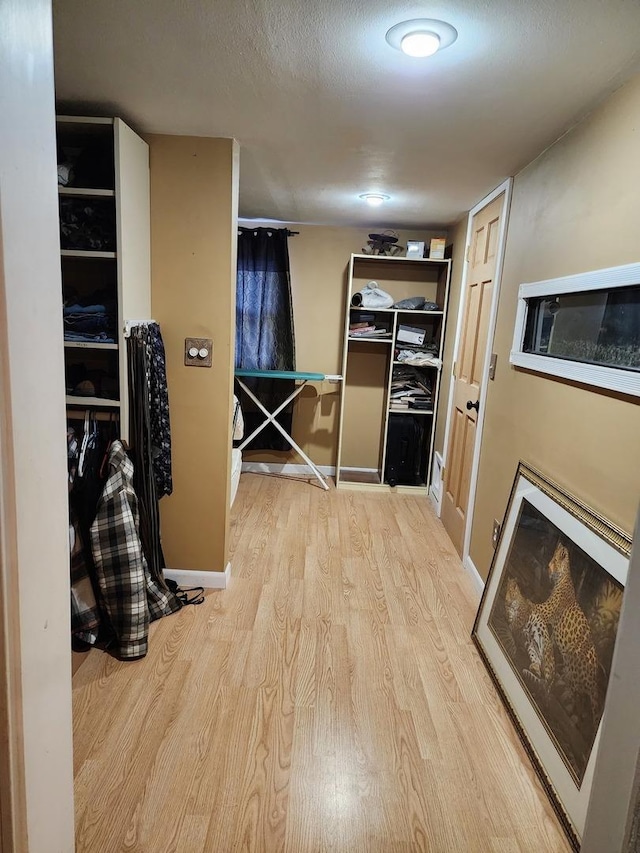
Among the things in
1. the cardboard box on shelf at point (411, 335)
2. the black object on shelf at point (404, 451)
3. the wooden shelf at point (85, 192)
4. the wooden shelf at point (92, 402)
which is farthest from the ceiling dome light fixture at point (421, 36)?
the black object on shelf at point (404, 451)

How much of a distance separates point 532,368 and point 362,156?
4.10 feet

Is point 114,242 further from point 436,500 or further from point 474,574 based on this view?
point 436,500

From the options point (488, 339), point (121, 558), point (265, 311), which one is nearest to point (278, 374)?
point (265, 311)

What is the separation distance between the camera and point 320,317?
4305 mm

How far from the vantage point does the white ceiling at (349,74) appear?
4.11 ft

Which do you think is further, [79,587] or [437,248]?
[437,248]

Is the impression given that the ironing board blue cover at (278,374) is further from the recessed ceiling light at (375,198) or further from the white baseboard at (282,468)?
the recessed ceiling light at (375,198)

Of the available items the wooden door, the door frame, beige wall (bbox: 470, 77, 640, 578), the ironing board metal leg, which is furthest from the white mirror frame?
the ironing board metal leg

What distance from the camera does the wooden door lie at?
2848 millimetres

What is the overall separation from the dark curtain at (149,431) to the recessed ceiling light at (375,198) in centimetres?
162

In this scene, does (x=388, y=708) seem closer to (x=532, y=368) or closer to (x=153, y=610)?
(x=153, y=610)

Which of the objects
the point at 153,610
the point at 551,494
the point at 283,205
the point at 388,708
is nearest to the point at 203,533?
the point at 153,610

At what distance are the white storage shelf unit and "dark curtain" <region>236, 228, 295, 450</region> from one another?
0.52 meters

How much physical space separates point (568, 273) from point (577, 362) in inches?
14.6
